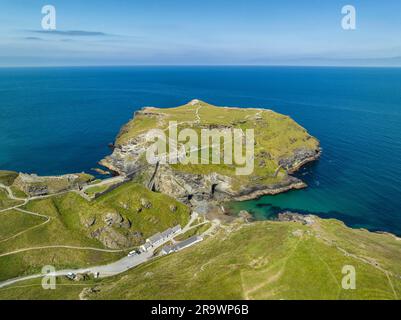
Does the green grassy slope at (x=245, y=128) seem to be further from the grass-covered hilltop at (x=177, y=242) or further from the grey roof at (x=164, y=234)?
the grey roof at (x=164, y=234)

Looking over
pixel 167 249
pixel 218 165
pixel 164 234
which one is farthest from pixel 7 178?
pixel 218 165

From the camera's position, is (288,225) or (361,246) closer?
(361,246)

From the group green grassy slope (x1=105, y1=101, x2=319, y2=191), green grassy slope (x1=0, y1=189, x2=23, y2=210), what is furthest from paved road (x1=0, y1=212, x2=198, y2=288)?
green grassy slope (x1=105, y1=101, x2=319, y2=191)

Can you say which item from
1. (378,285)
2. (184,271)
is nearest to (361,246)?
(378,285)

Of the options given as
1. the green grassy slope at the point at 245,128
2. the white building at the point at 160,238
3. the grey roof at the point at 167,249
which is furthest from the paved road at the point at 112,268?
the green grassy slope at the point at 245,128

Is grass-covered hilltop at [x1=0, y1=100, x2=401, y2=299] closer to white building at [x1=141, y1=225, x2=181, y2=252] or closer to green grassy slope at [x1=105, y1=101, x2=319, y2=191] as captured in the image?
white building at [x1=141, y1=225, x2=181, y2=252]

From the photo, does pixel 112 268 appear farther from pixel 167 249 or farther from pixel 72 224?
pixel 72 224
